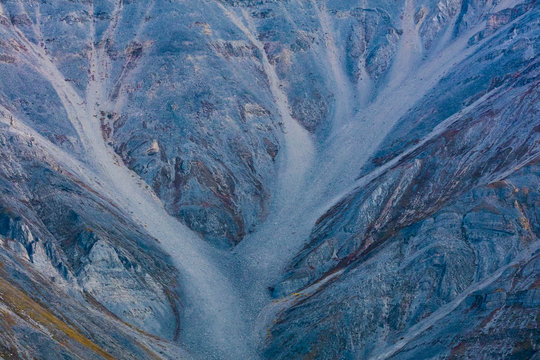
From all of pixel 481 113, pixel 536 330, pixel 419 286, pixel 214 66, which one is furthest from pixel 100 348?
pixel 214 66


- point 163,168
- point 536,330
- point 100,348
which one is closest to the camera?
point 536,330

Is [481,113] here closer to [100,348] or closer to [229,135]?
[229,135]

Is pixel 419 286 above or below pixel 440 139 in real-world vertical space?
below

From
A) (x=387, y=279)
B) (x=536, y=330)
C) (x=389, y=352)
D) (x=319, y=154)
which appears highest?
(x=319, y=154)

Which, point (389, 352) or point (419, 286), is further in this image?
point (419, 286)

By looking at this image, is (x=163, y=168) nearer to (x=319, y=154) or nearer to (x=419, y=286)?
(x=319, y=154)

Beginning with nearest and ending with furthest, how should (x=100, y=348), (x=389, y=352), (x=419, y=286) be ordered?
(x=100, y=348) → (x=389, y=352) → (x=419, y=286)
